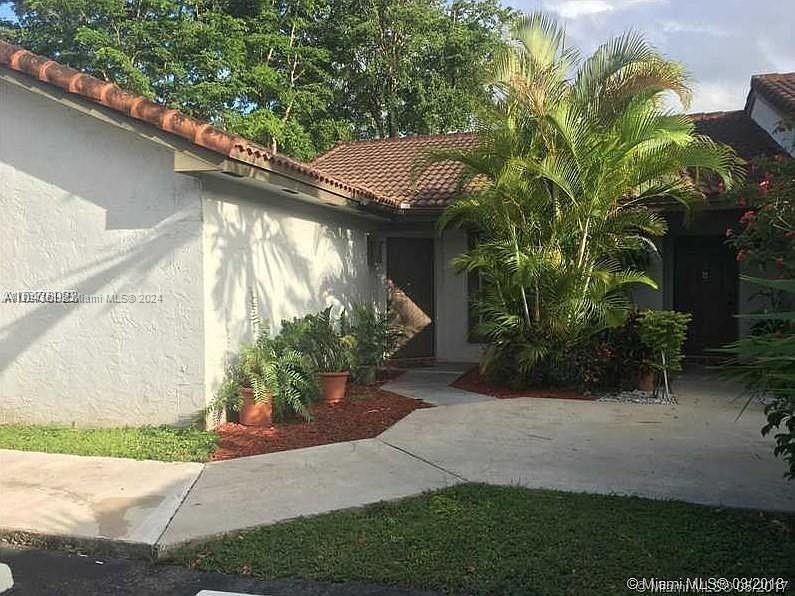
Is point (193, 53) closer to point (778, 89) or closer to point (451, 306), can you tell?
point (451, 306)

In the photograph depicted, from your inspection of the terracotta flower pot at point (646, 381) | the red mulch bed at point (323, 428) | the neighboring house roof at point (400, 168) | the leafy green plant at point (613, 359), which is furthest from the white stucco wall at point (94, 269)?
the terracotta flower pot at point (646, 381)

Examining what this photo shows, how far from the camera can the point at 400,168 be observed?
1341cm

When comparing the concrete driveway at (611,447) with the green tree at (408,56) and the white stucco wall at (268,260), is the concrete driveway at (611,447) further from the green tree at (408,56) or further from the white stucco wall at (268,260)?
the green tree at (408,56)

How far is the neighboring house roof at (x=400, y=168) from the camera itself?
11.5 meters

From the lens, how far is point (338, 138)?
23.4 m

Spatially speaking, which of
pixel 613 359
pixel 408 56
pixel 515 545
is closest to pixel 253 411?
pixel 515 545

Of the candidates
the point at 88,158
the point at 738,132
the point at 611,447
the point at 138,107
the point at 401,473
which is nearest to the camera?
the point at 401,473

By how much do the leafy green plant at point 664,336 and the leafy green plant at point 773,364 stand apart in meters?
3.43

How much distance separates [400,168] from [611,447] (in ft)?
27.8

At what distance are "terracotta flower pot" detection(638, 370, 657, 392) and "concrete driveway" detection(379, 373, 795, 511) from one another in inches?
17.6

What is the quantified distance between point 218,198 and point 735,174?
283 inches

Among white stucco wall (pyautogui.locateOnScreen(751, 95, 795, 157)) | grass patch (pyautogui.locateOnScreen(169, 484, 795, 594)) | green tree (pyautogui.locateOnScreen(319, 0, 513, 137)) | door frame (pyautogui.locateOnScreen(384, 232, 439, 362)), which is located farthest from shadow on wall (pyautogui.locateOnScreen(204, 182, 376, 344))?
green tree (pyautogui.locateOnScreen(319, 0, 513, 137))

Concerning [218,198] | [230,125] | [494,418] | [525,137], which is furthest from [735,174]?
[230,125]

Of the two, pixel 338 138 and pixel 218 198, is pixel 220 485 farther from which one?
pixel 338 138
